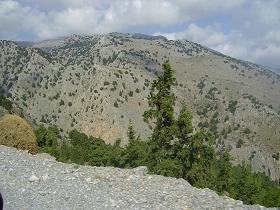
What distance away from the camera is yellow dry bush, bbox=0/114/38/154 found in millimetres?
31703

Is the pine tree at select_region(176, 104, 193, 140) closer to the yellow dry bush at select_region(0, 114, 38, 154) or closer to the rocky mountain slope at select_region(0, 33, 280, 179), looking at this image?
the yellow dry bush at select_region(0, 114, 38, 154)

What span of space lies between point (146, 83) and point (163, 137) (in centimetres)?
13606

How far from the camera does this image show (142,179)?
22000 mm

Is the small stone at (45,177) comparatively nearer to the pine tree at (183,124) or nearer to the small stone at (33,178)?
the small stone at (33,178)

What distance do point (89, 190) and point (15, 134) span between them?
13.8 metres

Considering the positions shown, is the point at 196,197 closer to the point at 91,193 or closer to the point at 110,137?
the point at 91,193

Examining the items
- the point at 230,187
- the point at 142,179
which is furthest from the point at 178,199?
the point at 230,187

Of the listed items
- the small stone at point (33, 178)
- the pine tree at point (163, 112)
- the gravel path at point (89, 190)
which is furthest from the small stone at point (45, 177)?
the pine tree at point (163, 112)

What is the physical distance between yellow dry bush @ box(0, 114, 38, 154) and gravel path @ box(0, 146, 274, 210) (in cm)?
873

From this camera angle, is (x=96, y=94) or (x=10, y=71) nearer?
(x=96, y=94)

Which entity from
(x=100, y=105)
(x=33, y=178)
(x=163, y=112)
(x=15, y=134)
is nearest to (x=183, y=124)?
(x=163, y=112)

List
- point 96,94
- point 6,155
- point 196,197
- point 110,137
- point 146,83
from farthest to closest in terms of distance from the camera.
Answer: point 146,83 → point 96,94 → point 110,137 → point 6,155 → point 196,197

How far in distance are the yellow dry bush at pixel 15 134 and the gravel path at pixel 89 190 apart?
8730 mm

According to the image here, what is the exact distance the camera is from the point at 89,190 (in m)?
19.6
